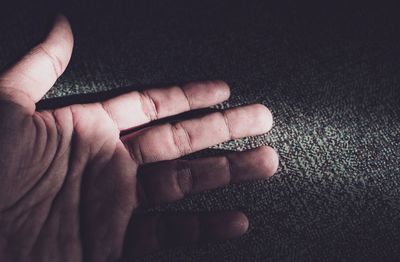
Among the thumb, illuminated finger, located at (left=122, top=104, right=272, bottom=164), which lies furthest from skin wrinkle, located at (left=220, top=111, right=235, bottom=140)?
the thumb

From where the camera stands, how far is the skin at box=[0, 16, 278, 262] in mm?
802

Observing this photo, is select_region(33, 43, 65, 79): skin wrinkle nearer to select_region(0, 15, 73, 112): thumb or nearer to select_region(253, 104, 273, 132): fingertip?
select_region(0, 15, 73, 112): thumb

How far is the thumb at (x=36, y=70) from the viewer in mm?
812

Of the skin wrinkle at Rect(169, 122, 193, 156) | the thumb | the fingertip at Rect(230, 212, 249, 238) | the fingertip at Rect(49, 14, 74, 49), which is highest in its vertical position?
the fingertip at Rect(49, 14, 74, 49)

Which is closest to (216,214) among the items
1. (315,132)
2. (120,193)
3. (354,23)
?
(120,193)

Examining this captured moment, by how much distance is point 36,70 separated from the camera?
0.83 metres

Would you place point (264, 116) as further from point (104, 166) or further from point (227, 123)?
point (104, 166)

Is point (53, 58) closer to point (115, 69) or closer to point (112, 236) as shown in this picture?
point (115, 69)

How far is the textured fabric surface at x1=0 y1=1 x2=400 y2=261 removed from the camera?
0.97 m

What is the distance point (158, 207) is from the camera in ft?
3.16

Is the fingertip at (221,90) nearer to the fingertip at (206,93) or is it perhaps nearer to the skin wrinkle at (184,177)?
the fingertip at (206,93)

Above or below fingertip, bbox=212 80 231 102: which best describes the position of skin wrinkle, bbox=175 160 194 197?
below

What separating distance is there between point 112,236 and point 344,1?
2.76 feet

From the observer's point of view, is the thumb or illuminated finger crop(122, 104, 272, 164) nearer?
the thumb
